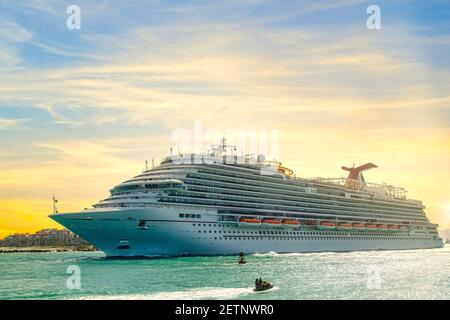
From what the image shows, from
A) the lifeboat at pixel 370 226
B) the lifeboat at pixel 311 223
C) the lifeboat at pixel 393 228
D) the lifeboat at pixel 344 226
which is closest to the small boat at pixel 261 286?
the lifeboat at pixel 311 223

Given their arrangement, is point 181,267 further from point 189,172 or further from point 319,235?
point 319,235

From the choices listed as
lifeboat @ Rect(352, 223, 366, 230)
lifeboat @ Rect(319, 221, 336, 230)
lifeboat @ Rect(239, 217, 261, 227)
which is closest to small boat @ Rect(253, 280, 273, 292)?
lifeboat @ Rect(239, 217, 261, 227)

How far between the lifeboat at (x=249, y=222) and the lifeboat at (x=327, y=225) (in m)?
23.3

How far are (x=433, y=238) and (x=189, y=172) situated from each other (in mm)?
101243

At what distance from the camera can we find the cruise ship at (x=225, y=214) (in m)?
80.3

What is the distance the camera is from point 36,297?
144ft

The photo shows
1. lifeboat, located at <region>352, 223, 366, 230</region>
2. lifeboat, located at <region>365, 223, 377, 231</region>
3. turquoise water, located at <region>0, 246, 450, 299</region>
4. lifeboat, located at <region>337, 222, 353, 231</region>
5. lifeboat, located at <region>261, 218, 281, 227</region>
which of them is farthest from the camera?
lifeboat, located at <region>365, 223, 377, 231</region>

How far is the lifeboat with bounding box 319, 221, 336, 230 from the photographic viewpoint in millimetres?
117575

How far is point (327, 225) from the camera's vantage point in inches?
4690

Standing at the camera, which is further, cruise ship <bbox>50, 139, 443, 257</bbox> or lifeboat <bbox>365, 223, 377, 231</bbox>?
lifeboat <bbox>365, 223, 377, 231</bbox>

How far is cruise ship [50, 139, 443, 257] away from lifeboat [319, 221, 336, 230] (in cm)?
26

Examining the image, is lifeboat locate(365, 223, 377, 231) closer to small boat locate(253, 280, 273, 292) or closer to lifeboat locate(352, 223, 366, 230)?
lifeboat locate(352, 223, 366, 230)
